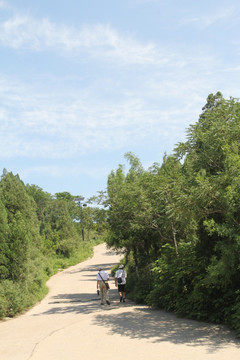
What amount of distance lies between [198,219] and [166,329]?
111 inches

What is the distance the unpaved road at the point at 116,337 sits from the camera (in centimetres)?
706

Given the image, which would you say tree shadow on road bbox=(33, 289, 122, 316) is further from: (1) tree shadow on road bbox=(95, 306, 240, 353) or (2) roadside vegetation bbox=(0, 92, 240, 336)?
(1) tree shadow on road bbox=(95, 306, 240, 353)

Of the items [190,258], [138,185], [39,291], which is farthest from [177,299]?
[39,291]

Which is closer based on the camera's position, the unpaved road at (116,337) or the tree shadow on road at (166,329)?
the unpaved road at (116,337)

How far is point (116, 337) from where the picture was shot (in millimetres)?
8414

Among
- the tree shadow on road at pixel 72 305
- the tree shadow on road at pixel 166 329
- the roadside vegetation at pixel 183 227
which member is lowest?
the tree shadow on road at pixel 72 305

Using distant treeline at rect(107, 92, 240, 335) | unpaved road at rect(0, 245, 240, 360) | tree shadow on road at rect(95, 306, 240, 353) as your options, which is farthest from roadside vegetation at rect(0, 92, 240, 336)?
unpaved road at rect(0, 245, 240, 360)

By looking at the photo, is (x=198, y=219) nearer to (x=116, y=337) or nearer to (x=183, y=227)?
(x=183, y=227)

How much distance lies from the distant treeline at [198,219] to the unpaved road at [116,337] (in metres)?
0.69

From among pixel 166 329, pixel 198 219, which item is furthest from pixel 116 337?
pixel 198 219

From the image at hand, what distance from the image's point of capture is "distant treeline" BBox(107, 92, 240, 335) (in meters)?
8.22

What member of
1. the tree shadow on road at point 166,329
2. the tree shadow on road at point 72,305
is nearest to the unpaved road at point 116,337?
the tree shadow on road at point 166,329

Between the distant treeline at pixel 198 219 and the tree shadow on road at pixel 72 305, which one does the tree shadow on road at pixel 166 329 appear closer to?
the distant treeline at pixel 198 219

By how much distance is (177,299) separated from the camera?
1122 cm
